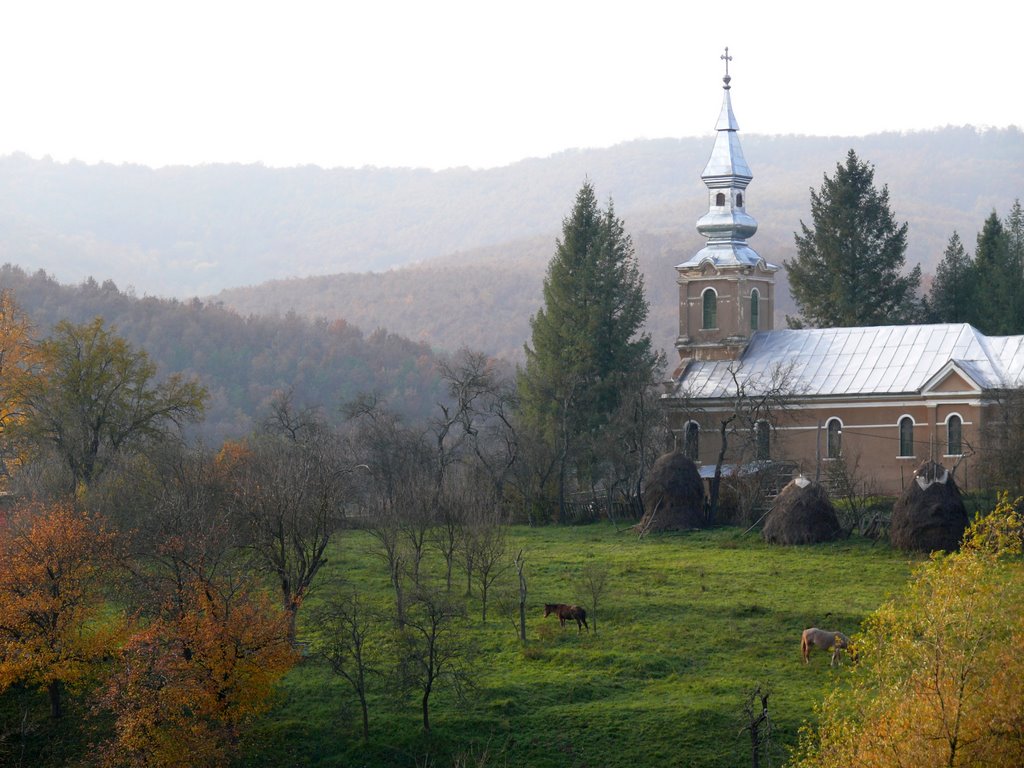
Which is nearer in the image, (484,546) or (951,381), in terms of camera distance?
(484,546)

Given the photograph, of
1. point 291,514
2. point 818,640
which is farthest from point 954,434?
point 291,514

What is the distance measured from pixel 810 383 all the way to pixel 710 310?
20.6ft

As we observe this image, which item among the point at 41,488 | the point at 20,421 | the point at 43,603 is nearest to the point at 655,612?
the point at 43,603

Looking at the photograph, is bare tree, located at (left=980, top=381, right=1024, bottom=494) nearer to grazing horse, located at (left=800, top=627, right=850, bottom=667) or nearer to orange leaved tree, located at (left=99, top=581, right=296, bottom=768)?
grazing horse, located at (left=800, top=627, right=850, bottom=667)

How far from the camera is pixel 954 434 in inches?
1847

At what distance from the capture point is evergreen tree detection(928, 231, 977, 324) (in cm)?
5975

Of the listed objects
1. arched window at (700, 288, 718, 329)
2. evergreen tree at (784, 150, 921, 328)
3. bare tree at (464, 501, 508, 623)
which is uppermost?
evergreen tree at (784, 150, 921, 328)

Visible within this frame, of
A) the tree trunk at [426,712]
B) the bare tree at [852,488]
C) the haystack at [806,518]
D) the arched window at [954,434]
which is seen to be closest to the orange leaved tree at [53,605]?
the tree trunk at [426,712]

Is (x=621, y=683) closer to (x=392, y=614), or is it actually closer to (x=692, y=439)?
(x=392, y=614)

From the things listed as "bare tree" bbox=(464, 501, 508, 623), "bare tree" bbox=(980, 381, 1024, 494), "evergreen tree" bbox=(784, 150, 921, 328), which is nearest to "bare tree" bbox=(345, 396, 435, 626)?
"bare tree" bbox=(464, 501, 508, 623)

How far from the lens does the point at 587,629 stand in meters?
32.1

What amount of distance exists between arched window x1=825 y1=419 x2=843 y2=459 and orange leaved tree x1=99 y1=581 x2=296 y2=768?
26.1 meters

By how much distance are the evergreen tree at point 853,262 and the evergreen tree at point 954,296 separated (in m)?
0.87

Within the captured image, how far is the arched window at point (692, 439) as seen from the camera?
170ft
